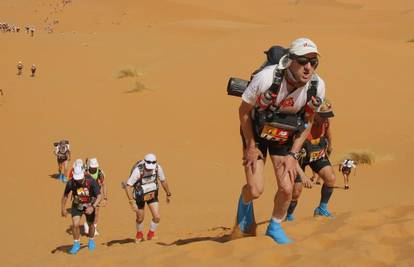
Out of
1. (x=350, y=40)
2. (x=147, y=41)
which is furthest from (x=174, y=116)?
(x=147, y=41)

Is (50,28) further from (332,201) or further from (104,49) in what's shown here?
(332,201)

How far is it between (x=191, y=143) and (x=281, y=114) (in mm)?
11423

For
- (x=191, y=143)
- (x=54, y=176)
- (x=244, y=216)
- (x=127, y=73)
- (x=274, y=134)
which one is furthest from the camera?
(x=127, y=73)

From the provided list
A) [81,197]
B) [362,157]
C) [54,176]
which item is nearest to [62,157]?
[54,176]

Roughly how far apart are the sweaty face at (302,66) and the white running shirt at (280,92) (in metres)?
0.13

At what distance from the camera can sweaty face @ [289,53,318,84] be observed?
4812 mm

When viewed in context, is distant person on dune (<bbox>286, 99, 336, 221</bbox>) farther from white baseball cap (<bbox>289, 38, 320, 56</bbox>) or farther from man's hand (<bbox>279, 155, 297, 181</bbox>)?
white baseball cap (<bbox>289, 38, 320, 56</bbox>)

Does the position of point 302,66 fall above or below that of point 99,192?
above

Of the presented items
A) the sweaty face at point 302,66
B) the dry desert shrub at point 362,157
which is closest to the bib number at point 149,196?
the sweaty face at point 302,66

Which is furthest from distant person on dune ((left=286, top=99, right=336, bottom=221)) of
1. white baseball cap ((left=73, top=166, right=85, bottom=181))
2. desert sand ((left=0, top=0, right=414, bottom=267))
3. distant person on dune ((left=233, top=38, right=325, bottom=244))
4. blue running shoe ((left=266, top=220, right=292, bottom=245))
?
white baseball cap ((left=73, top=166, right=85, bottom=181))

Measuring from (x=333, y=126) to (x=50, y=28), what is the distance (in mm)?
36530

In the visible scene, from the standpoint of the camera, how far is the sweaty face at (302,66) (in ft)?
15.8

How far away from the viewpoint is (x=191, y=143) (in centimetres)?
1645

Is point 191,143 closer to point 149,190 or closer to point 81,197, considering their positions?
point 149,190
